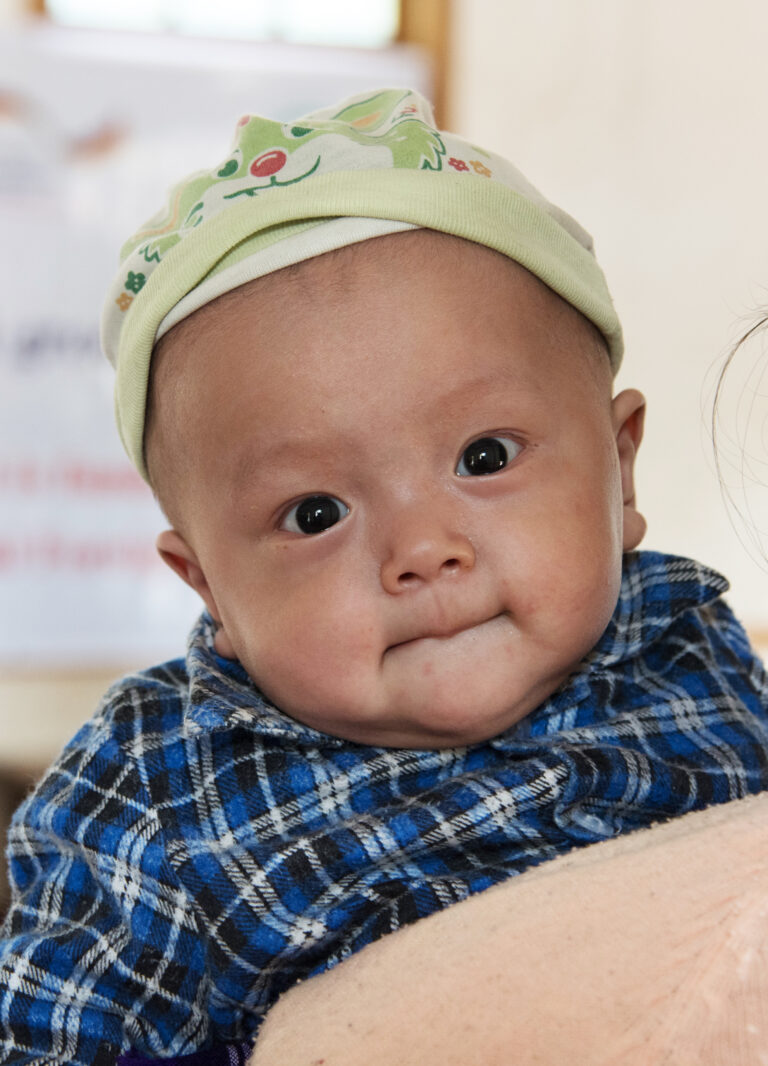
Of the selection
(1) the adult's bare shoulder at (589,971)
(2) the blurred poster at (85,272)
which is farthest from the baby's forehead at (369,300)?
(2) the blurred poster at (85,272)

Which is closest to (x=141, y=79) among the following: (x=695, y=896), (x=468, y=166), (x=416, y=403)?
(x=468, y=166)

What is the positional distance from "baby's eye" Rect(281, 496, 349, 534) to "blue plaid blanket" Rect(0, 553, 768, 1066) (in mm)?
146

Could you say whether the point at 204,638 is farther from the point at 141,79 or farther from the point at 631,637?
the point at 141,79

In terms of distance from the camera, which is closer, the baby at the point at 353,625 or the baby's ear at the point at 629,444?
the baby at the point at 353,625

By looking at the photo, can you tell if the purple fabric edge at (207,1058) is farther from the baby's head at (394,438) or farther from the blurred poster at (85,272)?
the blurred poster at (85,272)

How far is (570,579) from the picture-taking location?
28.9 inches

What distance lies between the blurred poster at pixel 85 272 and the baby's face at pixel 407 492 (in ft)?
5.35

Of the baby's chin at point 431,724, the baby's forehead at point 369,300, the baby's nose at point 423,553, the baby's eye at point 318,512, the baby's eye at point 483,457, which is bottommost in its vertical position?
the baby's chin at point 431,724

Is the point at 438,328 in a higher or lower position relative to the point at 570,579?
higher

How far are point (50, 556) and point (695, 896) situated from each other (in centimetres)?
213

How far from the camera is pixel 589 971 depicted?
0.44 m

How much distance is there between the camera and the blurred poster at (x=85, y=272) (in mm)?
2244

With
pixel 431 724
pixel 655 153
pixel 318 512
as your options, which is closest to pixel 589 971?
pixel 431 724

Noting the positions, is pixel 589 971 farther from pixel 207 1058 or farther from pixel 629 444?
pixel 629 444
